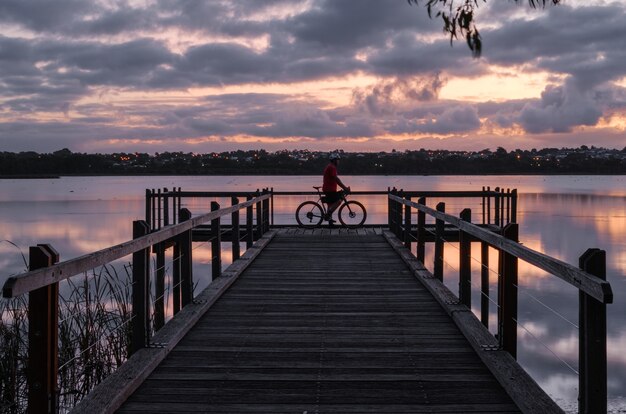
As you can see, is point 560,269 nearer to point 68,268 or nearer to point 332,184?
point 68,268

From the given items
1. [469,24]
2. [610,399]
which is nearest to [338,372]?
[469,24]

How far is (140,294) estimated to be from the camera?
5.58 m

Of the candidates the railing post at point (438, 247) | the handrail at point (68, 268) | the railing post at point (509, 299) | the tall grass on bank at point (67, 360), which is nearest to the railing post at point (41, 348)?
the handrail at point (68, 268)

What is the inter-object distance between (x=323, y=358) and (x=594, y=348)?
2.41m

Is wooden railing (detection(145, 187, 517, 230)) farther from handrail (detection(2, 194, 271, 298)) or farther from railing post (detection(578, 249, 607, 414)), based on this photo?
railing post (detection(578, 249, 607, 414))

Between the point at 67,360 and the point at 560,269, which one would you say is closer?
the point at 560,269

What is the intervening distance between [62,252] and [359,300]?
1918 cm

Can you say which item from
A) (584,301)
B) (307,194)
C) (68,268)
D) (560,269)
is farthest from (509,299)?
(307,194)

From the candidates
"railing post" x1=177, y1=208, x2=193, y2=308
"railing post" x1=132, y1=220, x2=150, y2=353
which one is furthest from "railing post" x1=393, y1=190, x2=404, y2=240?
"railing post" x1=132, y1=220, x2=150, y2=353

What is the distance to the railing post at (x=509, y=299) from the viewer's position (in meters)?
5.54

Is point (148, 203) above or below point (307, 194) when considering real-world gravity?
below

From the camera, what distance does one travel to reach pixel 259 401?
4.59 meters

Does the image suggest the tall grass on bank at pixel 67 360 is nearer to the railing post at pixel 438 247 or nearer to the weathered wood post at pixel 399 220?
the railing post at pixel 438 247

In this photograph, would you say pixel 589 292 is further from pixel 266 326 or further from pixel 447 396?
pixel 266 326
